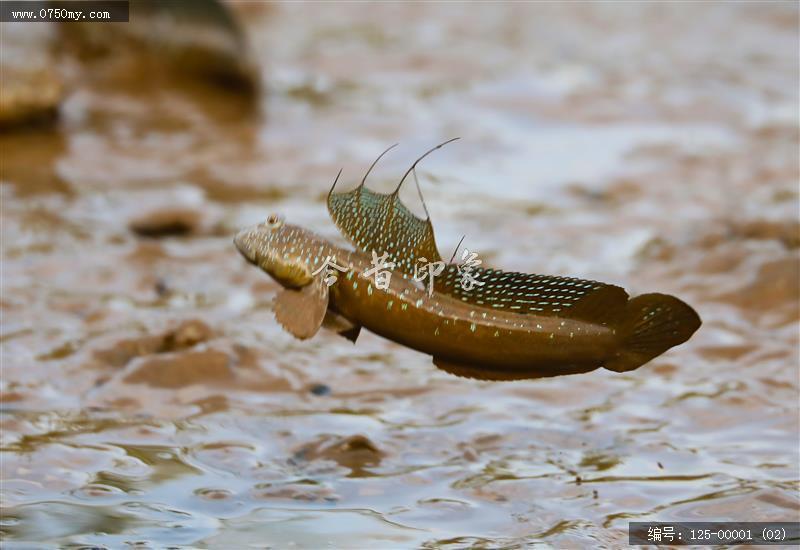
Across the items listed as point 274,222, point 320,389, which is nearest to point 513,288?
point 274,222

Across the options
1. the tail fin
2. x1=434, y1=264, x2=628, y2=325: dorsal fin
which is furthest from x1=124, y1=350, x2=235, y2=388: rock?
the tail fin

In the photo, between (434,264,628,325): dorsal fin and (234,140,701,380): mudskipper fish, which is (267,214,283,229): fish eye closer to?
(234,140,701,380): mudskipper fish

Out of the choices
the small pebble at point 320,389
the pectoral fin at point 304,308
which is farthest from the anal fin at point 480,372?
the small pebble at point 320,389

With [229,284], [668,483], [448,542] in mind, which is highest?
[229,284]

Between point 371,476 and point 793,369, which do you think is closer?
point 371,476

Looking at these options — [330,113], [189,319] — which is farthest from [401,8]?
[189,319]

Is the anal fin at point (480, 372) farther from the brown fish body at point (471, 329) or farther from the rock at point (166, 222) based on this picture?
the rock at point (166, 222)

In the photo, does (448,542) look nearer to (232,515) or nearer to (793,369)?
(232,515)
